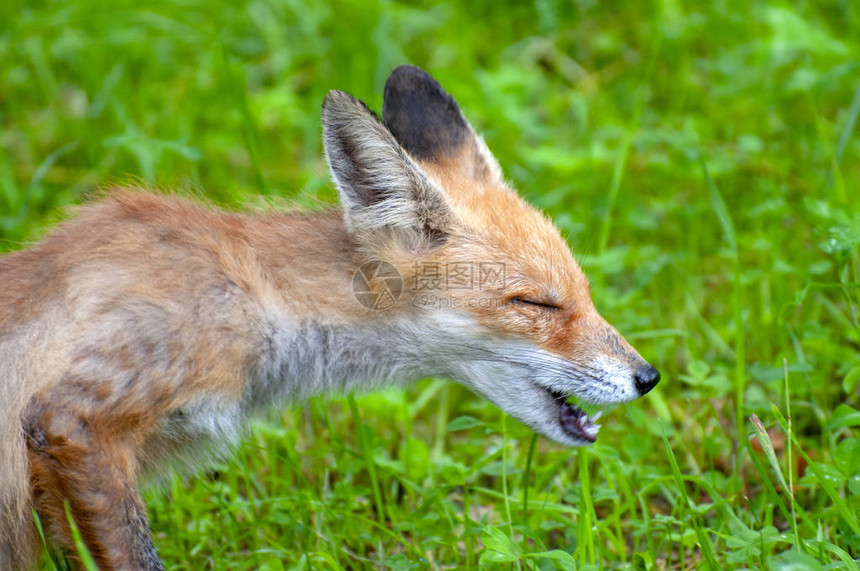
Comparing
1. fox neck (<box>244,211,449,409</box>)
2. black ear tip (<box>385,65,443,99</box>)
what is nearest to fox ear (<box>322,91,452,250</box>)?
fox neck (<box>244,211,449,409</box>)

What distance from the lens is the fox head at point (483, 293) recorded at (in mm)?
4074

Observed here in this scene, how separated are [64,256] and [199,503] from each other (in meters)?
1.59

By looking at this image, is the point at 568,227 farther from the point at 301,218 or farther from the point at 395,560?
the point at 395,560

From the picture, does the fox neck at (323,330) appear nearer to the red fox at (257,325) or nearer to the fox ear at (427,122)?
the red fox at (257,325)

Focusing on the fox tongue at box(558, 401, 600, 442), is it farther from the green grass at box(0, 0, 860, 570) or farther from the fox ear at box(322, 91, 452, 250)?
the fox ear at box(322, 91, 452, 250)

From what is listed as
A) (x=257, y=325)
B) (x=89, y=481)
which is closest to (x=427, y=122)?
(x=257, y=325)

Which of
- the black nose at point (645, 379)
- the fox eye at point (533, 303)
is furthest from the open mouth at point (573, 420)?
the fox eye at point (533, 303)

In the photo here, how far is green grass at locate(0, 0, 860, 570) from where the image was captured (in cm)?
430

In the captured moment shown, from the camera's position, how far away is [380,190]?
4.17 meters

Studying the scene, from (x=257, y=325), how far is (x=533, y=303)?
1243mm

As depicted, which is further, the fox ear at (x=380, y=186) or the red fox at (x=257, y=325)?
the fox ear at (x=380, y=186)

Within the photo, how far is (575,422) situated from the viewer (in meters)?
4.26

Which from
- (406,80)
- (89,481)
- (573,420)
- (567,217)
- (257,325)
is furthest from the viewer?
(567,217)

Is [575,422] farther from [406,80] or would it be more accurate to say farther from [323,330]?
[406,80]
